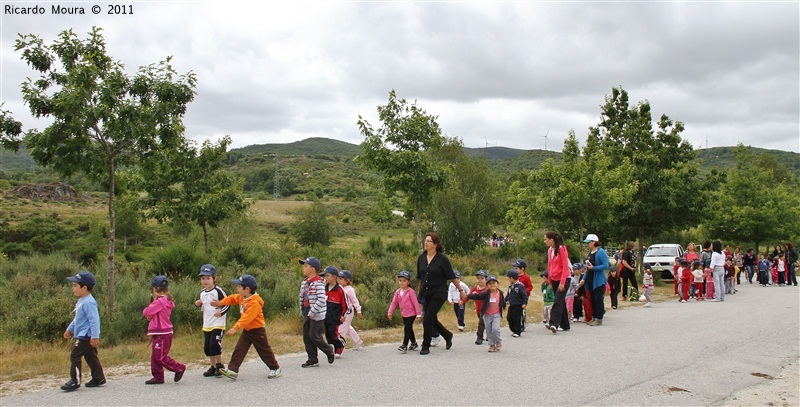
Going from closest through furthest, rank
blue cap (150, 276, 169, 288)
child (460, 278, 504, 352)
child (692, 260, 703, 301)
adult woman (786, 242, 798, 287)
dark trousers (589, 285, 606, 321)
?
blue cap (150, 276, 169, 288), child (460, 278, 504, 352), dark trousers (589, 285, 606, 321), child (692, 260, 703, 301), adult woman (786, 242, 798, 287)

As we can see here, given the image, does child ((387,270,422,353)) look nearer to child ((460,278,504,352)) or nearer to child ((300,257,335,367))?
child ((460,278,504,352))

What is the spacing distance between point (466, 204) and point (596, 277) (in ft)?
76.5

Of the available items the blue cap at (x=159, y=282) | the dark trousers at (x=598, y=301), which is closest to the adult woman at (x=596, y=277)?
the dark trousers at (x=598, y=301)

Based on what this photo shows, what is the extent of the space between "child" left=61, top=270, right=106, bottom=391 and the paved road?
18cm

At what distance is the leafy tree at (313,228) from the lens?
45.6 m

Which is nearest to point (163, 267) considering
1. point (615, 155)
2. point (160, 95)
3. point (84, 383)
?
point (160, 95)

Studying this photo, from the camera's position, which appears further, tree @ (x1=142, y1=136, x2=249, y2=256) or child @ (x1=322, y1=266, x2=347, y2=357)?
tree @ (x1=142, y1=136, x2=249, y2=256)

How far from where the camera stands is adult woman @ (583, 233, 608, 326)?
12273 mm

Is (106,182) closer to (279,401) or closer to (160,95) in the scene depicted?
(160,95)

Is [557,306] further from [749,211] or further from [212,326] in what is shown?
[749,211]

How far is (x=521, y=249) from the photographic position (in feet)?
123

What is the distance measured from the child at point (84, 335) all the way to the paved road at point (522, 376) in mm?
184

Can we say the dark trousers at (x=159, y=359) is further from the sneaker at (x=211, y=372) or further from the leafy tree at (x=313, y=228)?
the leafy tree at (x=313, y=228)

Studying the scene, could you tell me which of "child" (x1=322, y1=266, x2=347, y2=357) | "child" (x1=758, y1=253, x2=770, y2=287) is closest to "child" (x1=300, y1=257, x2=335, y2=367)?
"child" (x1=322, y1=266, x2=347, y2=357)
